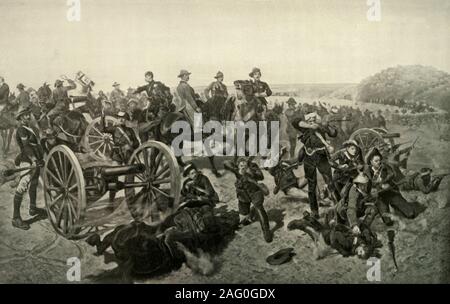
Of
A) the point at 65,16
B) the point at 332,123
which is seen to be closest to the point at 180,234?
the point at 332,123

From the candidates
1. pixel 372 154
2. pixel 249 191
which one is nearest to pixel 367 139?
pixel 372 154

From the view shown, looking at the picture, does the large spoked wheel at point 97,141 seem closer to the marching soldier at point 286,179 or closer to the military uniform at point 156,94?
the military uniform at point 156,94

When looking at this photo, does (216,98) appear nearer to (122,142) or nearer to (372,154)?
(122,142)

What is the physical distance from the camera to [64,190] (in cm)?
1064

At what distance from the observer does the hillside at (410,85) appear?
10938mm

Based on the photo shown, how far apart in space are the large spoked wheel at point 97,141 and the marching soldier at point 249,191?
1.87 metres

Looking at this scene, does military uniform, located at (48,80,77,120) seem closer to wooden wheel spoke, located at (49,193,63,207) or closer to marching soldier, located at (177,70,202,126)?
wooden wheel spoke, located at (49,193,63,207)

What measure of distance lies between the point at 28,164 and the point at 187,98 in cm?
260

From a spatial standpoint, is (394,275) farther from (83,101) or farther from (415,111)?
(83,101)

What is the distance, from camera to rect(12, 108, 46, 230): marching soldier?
35.8 feet

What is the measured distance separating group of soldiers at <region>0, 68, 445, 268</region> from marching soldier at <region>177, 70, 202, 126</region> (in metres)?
0.02

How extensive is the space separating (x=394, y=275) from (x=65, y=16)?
6334mm

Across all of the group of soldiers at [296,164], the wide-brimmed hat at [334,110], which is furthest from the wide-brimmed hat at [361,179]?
the wide-brimmed hat at [334,110]

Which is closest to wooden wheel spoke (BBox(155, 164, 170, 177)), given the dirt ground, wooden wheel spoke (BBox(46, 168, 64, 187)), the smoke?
the dirt ground
